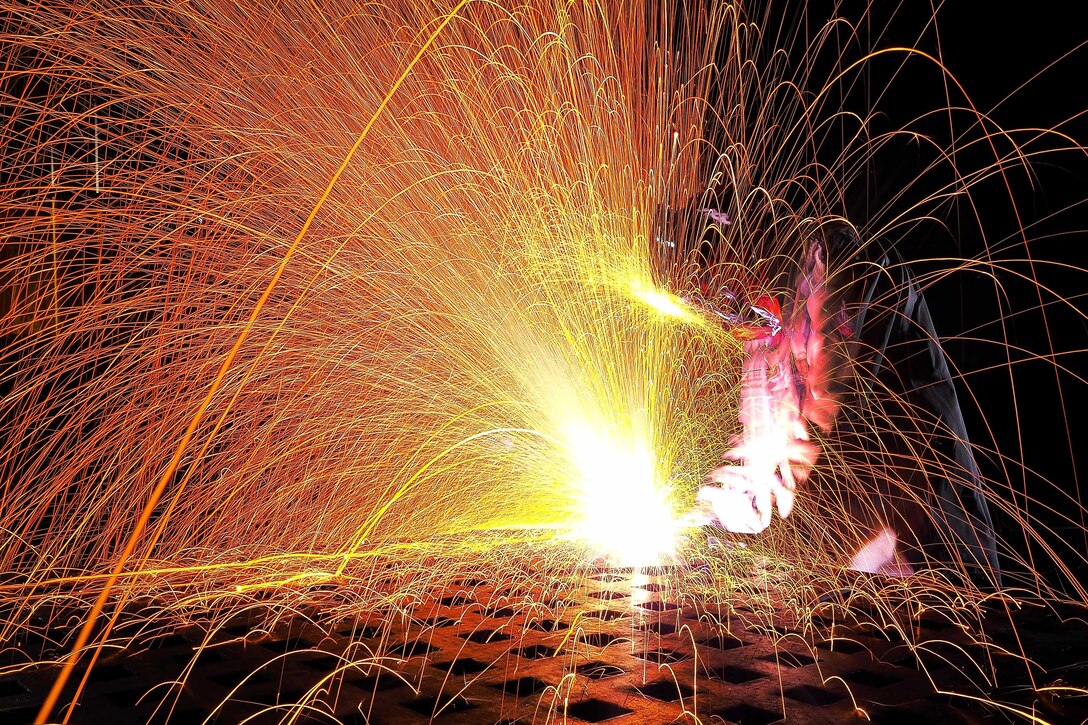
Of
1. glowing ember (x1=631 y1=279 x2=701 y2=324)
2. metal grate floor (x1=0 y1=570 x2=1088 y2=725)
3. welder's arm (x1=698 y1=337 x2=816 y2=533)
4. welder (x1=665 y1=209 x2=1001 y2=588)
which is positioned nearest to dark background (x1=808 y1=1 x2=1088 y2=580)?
welder (x1=665 y1=209 x2=1001 y2=588)

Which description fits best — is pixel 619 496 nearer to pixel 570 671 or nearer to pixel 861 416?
pixel 861 416

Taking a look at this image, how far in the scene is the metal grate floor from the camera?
4.09 ft

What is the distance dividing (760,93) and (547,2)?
97cm

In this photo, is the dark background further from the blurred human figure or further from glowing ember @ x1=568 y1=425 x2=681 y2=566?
glowing ember @ x1=568 y1=425 x2=681 y2=566

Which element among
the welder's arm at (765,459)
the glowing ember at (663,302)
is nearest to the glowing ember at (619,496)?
the welder's arm at (765,459)

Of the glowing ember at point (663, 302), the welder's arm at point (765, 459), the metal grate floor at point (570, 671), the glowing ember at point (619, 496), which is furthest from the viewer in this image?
the glowing ember at point (663, 302)

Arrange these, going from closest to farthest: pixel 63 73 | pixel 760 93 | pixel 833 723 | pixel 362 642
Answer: pixel 833 723 < pixel 362 642 < pixel 63 73 < pixel 760 93

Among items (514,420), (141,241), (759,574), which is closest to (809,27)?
(514,420)

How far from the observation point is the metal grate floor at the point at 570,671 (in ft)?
4.09

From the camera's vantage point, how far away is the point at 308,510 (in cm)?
313

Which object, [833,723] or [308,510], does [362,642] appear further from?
[308,510]

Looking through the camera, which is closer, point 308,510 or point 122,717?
point 122,717

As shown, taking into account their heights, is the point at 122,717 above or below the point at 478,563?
below

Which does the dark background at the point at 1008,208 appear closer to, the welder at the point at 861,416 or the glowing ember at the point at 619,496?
the welder at the point at 861,416
